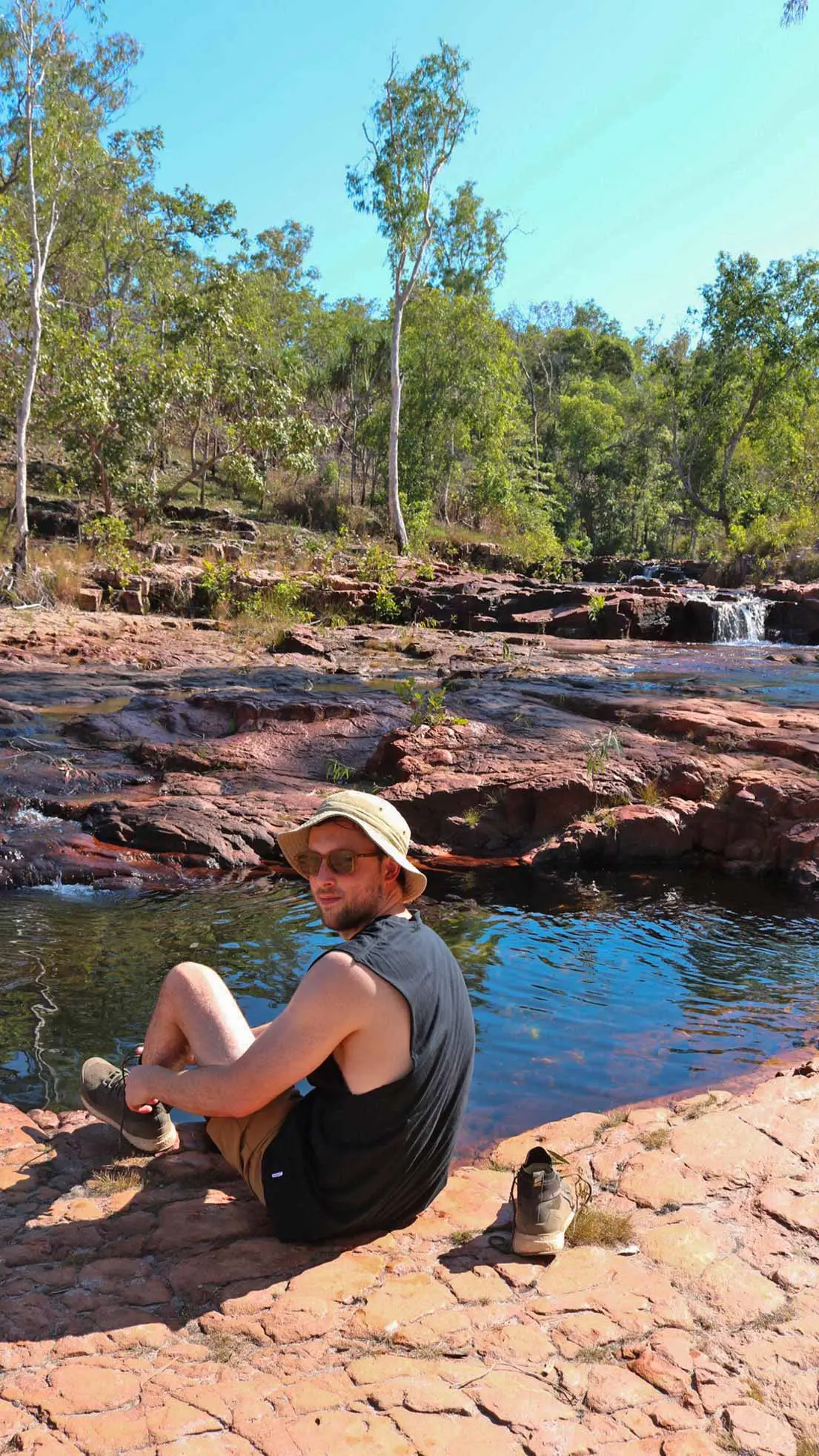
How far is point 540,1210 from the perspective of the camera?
94.9 inches

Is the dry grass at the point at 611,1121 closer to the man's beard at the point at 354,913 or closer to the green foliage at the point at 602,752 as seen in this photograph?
the man's beard at the point at 354,913

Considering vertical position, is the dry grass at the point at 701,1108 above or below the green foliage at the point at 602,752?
below

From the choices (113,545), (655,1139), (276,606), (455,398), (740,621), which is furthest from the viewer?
(455,398)

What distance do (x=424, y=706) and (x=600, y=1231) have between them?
7000 millimetres

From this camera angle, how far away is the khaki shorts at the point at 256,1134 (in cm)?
250

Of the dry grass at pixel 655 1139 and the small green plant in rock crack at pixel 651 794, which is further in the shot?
the small green plant in rock crack at pixel 651 794

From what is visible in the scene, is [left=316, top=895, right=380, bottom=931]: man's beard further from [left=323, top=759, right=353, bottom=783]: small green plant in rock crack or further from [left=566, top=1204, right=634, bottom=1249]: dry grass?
[left=323, top=759, right=353, bottom=783]: small green plant in rock crack

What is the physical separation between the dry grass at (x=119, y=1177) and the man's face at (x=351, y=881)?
95cm

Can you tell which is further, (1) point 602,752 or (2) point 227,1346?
(1) point 602,752

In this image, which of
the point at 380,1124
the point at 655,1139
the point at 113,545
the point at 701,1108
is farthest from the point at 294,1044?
the point at 113,545

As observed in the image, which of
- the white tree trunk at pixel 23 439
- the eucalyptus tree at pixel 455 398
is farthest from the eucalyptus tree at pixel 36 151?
the eucalyptus tree at pixel 455 398

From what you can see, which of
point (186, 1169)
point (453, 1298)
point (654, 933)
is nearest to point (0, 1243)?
point (186, 1169)

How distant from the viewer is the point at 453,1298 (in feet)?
7.31

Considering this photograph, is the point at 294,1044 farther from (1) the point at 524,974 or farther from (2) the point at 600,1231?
(1) the point at 524,974
